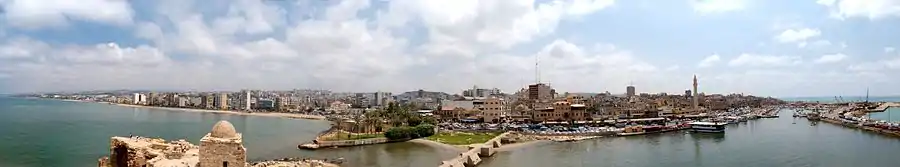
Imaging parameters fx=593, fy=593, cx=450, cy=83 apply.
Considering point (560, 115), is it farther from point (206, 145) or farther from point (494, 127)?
point (206, 145)

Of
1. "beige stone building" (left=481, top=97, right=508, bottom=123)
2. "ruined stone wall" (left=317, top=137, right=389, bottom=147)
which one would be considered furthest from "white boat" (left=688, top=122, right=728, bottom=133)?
"ruined stone wall" (left=317, top=137, right=389, bottom=147)

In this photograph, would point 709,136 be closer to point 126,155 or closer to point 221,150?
point 126,155

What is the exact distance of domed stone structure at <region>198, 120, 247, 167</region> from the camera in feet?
27.8

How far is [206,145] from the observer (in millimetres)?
8516

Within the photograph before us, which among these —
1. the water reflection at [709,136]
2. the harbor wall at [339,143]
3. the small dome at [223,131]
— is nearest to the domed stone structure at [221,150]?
the small dome at [223,131]

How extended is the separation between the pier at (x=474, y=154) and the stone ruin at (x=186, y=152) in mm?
10524

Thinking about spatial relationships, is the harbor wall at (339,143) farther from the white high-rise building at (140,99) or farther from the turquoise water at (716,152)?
the white high-rise building at (140,99)

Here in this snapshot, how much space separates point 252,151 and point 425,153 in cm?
843

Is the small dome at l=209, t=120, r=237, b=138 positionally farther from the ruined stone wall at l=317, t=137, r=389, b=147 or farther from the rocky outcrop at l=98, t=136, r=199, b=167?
the ruined stone wall at l=317, t=137, r=389, b=147

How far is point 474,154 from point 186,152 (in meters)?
14.1

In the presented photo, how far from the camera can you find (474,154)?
25531mm

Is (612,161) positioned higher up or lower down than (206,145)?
lower down

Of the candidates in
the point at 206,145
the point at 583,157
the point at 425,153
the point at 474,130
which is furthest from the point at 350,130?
the point at 206,145

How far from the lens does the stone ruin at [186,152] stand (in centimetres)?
849
